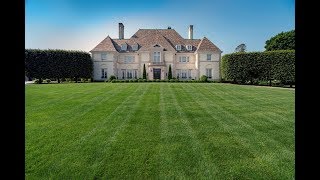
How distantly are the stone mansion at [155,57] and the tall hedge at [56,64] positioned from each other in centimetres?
425

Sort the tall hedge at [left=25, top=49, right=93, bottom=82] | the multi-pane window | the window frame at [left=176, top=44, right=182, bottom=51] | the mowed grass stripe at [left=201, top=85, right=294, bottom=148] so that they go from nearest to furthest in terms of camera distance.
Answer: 1. the mowed grass stripe at [left=201, top=85, right=294, bottom=148]
2. the tall hedge at [left=25, top=49, right=93, bottom=82]
3. the multi-pane window
4. the window frame at [left=176, top=44, right=182, bottom=51]

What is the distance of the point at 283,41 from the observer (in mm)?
64625

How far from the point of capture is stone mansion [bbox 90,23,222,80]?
53344 millimetres

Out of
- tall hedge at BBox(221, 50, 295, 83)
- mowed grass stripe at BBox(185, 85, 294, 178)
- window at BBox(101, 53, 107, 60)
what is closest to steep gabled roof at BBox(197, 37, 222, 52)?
tall hedge at BBox(221, 50, 295, 83)

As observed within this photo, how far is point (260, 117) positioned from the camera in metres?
11.2

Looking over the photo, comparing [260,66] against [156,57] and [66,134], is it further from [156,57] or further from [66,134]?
[66,134]

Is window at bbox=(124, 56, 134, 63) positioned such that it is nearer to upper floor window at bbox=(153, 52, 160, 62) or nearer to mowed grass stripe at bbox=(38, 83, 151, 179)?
upper floor window at bbox=(153, 52, 160, 62)

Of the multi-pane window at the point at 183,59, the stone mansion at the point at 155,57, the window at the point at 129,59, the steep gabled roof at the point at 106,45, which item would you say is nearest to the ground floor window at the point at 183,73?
the stone mansion at the point at 155,57

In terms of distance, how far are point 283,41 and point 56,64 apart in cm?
5006

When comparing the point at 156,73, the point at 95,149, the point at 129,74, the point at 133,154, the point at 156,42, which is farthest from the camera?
the point at 129,74

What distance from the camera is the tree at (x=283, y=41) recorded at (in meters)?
Answer: 62.9

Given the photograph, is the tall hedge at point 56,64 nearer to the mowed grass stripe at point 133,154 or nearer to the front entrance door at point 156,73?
the front entrance door at point 156,73

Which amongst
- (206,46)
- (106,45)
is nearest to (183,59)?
(206,46)
